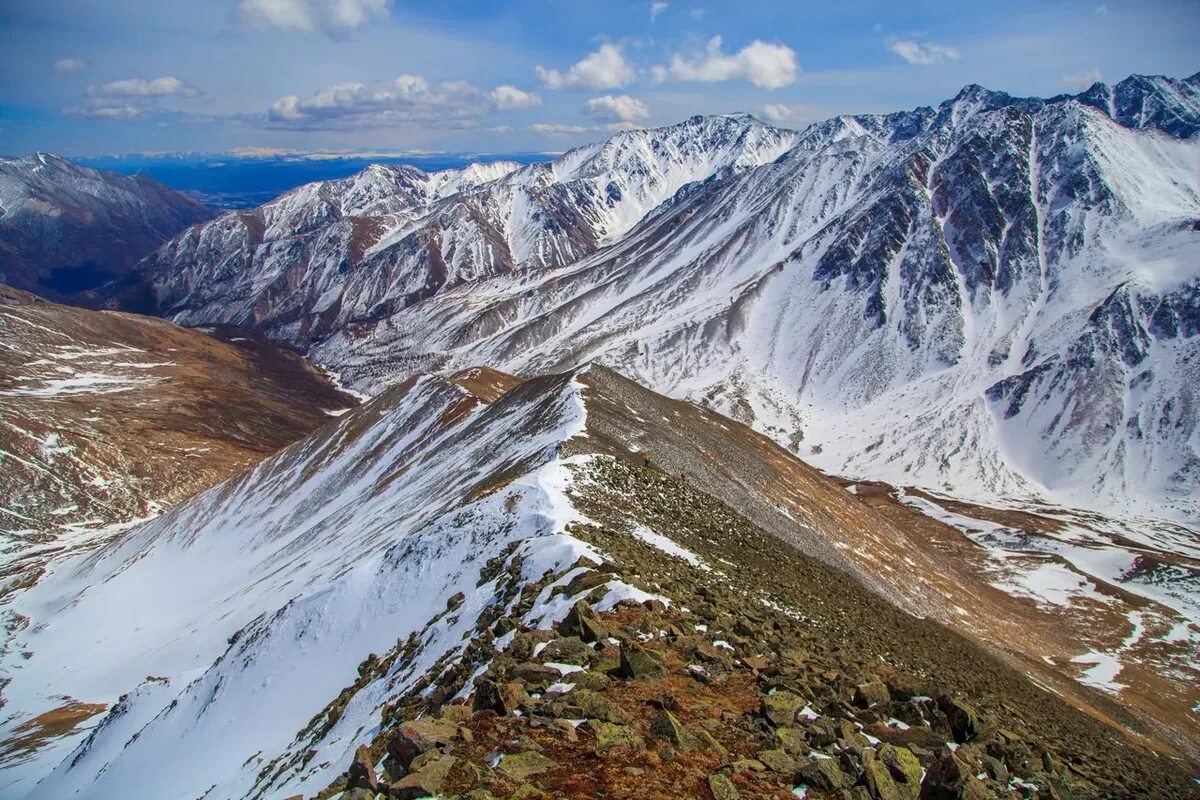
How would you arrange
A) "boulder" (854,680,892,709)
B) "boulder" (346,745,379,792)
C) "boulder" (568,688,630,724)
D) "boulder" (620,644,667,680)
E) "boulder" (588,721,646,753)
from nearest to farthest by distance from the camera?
"boulder" (588,721,646,753) → "boulder" (346,745,379,792) → "boulder" (568,688,630,724) → "boulder" (620,644,667,680) → "boulder" (854,680,892,709)

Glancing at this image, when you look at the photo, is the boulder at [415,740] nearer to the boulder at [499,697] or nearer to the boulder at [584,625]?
the boulder at [499,697]

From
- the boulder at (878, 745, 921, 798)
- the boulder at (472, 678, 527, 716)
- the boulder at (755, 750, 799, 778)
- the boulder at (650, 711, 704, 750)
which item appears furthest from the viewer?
the boulder at (472, 678, 527, 716)

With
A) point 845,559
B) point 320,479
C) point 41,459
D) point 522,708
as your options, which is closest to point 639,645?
point 522,708

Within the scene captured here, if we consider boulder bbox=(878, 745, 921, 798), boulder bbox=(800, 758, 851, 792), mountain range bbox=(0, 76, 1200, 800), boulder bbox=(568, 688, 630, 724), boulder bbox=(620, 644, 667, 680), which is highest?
boulder bbox=(800, 758, 851, 792)

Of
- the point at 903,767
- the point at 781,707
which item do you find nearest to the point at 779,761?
the point at 781,707

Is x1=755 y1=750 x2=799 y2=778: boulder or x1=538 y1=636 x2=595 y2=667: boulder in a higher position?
x1=755 y1=750 x2=799 y2=778: boulder

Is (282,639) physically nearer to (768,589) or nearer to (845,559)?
(768,589)

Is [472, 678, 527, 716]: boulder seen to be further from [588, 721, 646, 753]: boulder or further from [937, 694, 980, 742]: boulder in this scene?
[937, 694, 980, 742]: boulder

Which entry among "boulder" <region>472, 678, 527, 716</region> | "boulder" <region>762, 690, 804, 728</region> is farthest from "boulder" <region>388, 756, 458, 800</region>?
"boulder" <region>762, 690, 804, 728</region>
